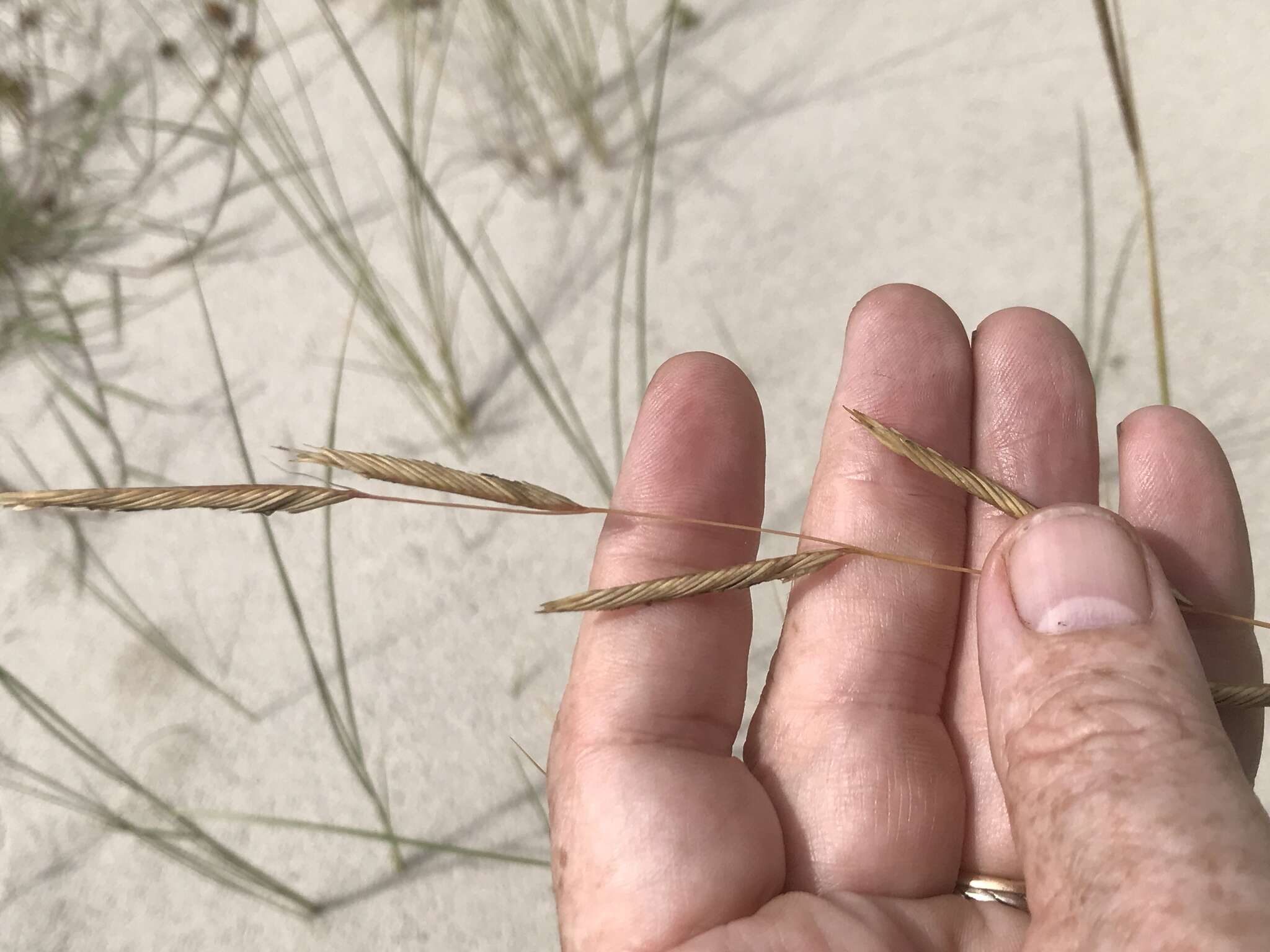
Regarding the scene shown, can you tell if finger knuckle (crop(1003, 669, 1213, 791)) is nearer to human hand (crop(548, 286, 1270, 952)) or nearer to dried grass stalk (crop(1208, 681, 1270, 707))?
human hand (crop(548, 286, 1270, 952))

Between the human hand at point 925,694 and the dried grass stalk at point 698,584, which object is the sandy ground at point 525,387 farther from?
the dried grass stalk at point 698,584

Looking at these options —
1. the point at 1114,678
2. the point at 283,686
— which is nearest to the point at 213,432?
the point at 283,686


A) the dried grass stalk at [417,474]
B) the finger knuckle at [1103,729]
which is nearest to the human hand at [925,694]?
the finger knuckle at [1103,729]

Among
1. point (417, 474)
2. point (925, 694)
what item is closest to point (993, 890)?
point (925, 694)

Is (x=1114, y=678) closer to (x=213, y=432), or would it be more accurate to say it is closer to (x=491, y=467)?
(x=491, y=467)

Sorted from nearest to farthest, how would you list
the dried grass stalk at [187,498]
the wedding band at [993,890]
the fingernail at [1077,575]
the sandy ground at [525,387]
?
1. the dried grass stalk at [187,498]
2. the fingernail at [1077,575]
3. the wedding band at [993,890]
4. the sandy ground at [525,387]
